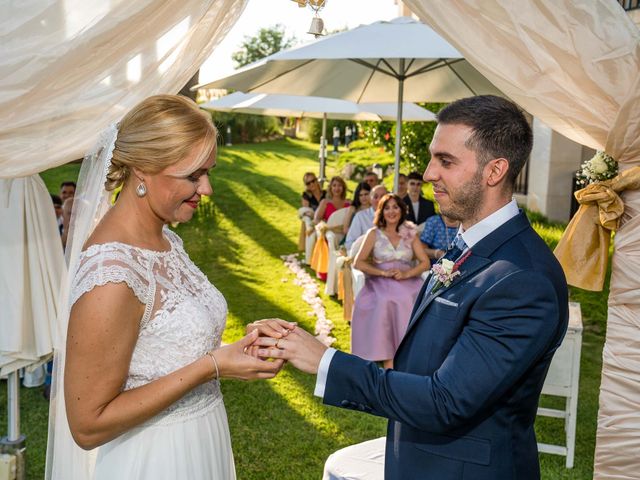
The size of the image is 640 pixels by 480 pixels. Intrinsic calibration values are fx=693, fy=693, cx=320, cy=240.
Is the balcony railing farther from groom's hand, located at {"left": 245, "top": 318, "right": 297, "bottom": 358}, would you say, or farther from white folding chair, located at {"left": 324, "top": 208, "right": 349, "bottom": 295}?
groom's hand, located at {"left": 245, "top": 318, "right": 297, "bottom": 358}

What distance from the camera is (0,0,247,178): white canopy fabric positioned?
114 inches

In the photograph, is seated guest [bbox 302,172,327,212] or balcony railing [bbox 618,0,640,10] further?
seated guest [bbox 302,172,327,212]

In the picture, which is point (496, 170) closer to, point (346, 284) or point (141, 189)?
point (141, 189)

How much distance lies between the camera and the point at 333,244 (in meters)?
10.1

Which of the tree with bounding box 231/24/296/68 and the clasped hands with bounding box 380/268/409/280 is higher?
the tree with bounding box 231/24/296/68

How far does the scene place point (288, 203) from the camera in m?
18.1

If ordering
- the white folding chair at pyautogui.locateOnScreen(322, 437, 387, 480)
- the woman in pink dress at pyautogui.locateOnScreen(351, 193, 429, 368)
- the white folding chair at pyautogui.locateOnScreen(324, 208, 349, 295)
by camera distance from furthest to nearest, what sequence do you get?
Answer: the white folding chair at pyautogui.locateOnScreen(324, 208, 349, 295), the woman in pink dress at pyautogui.locateOnScreen(351, 193, 429, 368), the white folding chair at pyautogui.locateOnScreen(322, 437, 387, 480)

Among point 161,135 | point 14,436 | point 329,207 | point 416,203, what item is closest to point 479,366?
point 161,135

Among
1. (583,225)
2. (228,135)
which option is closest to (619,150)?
(583,225)

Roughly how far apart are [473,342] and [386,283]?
16.9 feet

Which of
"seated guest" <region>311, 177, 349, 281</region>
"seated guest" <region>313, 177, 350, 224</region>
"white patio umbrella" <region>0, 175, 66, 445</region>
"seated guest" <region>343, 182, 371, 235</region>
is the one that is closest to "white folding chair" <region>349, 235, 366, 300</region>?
"seated guest" <region>343, 182, 371, 235</region>

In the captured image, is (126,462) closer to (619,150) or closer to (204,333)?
(204,333)

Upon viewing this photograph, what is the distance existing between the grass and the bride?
2.29 meters

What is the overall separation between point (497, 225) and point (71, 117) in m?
2.07
